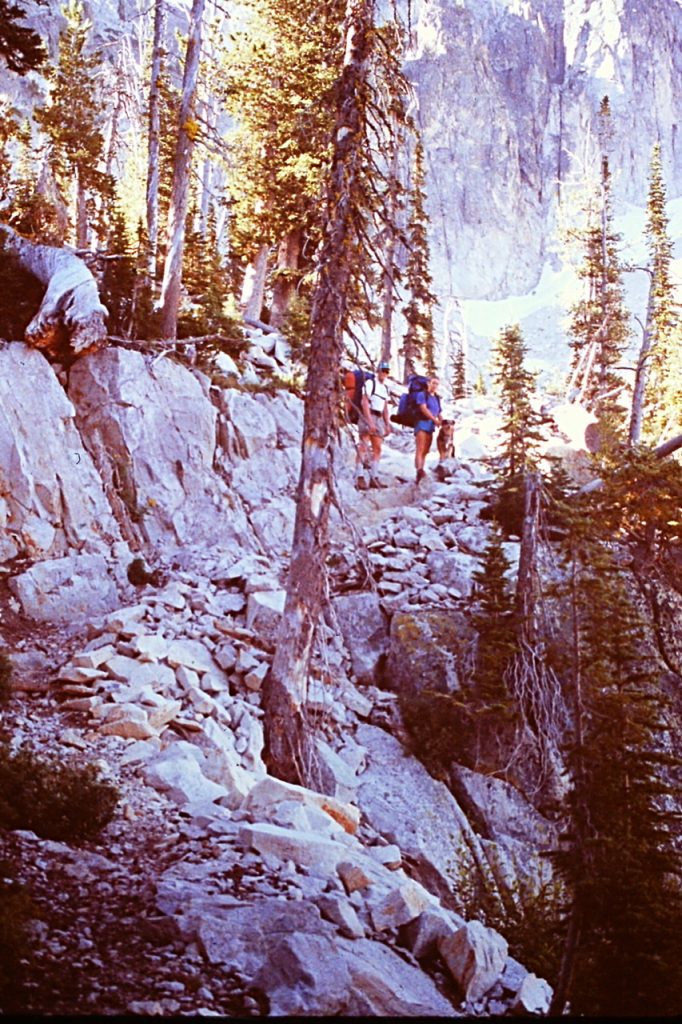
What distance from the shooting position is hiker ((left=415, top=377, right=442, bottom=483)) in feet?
52.4

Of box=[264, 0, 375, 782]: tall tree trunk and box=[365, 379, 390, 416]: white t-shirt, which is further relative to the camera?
box=[365, 379, 390, 416]: white t-shirt

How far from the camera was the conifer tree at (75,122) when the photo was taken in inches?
1017

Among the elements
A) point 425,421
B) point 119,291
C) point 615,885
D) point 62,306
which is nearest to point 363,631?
point 425,421

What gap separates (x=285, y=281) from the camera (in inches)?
1071

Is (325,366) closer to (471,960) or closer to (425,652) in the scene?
(425,652)

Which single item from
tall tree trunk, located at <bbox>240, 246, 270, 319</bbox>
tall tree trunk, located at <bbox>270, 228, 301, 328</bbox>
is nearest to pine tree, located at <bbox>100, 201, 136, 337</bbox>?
tall tree trunk, located at <bbox>240, 246, 270, 319</bbox>

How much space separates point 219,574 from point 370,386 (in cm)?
580

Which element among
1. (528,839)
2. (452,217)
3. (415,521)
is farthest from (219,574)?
(452,217)

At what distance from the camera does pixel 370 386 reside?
52.8ft

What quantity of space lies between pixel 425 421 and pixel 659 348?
16253 mm

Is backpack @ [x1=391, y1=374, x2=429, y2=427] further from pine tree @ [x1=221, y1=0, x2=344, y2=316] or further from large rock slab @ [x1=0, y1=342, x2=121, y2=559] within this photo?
pine tree @ [x1=221, y1=0, x2=344, y2=316]

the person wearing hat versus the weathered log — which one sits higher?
the weathered log

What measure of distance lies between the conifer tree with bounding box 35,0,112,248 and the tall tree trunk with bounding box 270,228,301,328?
20.0 ft

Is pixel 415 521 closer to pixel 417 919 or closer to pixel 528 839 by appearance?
pixel 528 839
